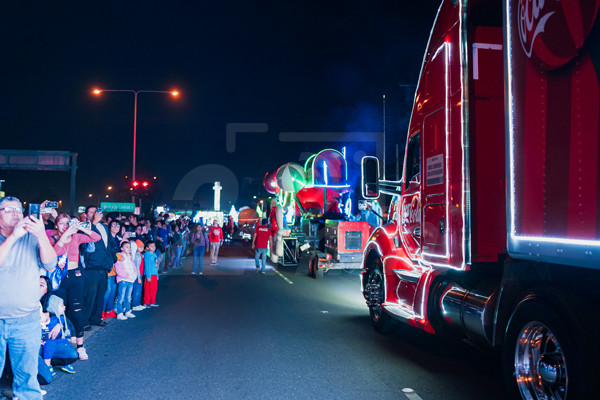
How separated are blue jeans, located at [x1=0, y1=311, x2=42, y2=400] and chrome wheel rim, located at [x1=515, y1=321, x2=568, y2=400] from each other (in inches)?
151

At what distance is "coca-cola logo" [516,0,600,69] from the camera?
112 inches

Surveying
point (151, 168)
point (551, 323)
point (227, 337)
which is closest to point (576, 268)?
point (551, 323)

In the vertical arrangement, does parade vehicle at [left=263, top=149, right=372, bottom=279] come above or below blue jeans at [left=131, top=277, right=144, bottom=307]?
above

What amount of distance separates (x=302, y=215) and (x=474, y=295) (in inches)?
552

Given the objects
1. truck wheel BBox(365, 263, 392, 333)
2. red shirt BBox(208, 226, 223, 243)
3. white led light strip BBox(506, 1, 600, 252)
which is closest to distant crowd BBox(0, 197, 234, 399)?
white led light strip BBox(506, 1, 600, 252)

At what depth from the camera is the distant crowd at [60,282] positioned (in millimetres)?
3939

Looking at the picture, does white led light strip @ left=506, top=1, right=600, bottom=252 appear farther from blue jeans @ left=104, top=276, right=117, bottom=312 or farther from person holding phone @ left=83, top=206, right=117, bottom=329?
blue jeans @ left=104, top=276, right=117, bottom=312

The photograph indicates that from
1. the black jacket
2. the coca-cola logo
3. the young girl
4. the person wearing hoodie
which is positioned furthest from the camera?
the young girl

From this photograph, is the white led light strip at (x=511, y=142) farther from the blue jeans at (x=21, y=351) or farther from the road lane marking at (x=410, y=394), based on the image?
the blue jeans at (x=21, y=351)

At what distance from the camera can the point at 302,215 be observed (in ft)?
61.1

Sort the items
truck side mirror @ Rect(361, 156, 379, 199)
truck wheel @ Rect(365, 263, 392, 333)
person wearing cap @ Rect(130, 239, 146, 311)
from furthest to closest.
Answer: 1. person wearing cap @ Rect(130, 239, 146, 311)
2. truck wheel @ Rect(365, 263, 392, 333)
3. truck side mirror @ Rect(361, 156, 379, 199)

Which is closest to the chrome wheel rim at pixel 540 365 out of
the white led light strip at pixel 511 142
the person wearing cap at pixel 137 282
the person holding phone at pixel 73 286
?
the white led light strip at pixel 511 142

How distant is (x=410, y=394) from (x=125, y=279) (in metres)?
5.81

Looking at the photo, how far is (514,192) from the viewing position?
3586 millimetres
